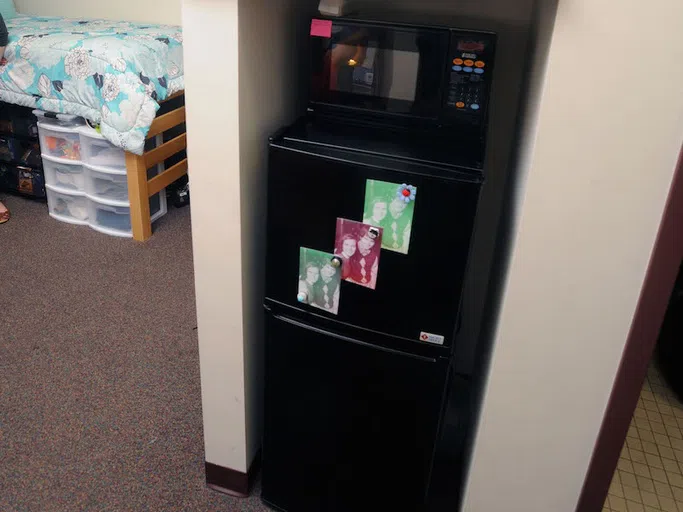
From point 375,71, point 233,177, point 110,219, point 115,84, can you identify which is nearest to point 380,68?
point 375,71

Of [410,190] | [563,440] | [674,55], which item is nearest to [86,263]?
[410,190]

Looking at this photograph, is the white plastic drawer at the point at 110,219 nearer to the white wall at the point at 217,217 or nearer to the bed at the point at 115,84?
the bed at the point at 115,84

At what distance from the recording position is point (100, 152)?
280cm

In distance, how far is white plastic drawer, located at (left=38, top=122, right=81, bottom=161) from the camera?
9.29 ft

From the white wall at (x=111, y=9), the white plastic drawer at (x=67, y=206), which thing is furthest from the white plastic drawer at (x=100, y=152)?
the white wall at (x=111, y=9)

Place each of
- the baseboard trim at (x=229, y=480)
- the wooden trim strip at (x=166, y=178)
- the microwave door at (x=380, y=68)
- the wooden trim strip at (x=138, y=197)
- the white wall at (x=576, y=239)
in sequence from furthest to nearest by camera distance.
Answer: the wooden trim strip at (x=166, y=178), the wooden trim strip at (x=138, y=197), the baseboard trim at (x=229, y=480), the microwave door at (x=380, y=68), the white wall at (x=576, y=239)

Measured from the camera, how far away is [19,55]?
286 cm

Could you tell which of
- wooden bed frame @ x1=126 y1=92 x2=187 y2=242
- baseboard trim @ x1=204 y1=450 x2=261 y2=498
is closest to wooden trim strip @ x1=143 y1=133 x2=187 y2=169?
wooden bed frame @ x1=126 y1=92 x2=187 y2=242

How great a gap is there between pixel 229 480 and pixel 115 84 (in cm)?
180

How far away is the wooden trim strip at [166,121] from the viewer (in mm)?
2760

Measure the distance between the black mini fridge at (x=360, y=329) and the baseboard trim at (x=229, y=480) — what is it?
11cm

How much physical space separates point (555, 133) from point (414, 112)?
39 cm

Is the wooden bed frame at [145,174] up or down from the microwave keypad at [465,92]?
down

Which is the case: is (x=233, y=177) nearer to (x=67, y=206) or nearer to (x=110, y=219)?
(x=110, y=219)
